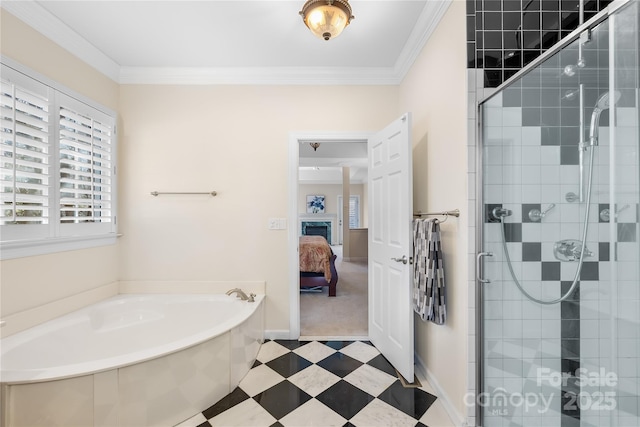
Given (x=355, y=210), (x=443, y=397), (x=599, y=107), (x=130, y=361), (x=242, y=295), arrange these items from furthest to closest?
(x=355, y=210) → (x=242, y=295) → (x=443, y=397) → (x=130, y=361) → (x=599, y=107)

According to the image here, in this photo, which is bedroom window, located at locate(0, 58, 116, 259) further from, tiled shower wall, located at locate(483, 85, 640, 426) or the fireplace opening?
the fireplace opening

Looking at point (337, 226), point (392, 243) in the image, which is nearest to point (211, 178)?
point (392, 243)

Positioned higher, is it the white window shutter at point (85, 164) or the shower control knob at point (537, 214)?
the white window shutter at point (85, 164)

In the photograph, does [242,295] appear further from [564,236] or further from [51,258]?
[564,236]

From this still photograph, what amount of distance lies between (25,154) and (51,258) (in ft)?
2.48

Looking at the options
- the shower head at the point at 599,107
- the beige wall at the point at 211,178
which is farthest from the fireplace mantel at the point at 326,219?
the shower head at the point at 599,107

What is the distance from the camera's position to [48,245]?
6.08 feet

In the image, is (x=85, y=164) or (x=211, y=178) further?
(x=211, y=178)

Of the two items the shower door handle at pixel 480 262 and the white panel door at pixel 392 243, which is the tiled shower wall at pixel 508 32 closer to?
the white panel door at pixel 392 243

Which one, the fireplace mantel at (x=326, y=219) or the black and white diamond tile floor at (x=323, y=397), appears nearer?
the black and white diamond tile floor at (x=323, y=397)

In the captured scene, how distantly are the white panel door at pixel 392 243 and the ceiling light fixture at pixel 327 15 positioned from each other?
0.76 meters

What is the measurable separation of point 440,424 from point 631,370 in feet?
3.19

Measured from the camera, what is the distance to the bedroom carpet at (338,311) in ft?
8.82

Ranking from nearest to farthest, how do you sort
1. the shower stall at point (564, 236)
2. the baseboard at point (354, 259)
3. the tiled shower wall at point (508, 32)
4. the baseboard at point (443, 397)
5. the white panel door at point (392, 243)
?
the shower stall at point (564, 236) < the tiled shower wall at point (508, 32) < the baseboard at point (443, 397) < the white panel door at point (392, 243) < the baseboard at point (354, 259)
